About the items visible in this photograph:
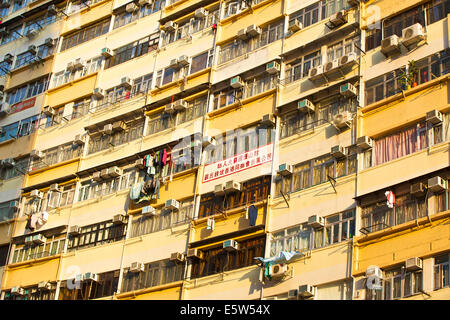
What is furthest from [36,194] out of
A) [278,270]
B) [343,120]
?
[343,120]

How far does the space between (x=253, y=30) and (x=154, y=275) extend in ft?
32.6

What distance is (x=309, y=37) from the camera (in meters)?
27.7

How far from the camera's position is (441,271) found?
66.2ft

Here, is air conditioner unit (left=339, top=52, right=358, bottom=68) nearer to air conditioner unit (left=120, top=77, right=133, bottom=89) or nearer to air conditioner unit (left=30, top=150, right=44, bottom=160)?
air conditioner unit (left=120, top=77, right=133, bottom=89)

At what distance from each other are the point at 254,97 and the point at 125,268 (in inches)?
306

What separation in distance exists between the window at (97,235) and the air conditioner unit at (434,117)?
12.4 m

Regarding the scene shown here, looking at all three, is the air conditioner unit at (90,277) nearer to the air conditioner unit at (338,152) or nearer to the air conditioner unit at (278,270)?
the air conditioner unit at (278,270)

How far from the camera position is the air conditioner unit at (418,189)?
2150cm

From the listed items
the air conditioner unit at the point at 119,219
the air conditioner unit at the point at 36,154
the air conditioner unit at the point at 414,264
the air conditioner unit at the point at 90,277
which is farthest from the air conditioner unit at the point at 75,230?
the air conditioner unit at the point at 414,264

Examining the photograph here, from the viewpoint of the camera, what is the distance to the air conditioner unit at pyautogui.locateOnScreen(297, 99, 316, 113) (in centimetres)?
2593

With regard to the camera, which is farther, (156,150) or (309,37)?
(156,150)
